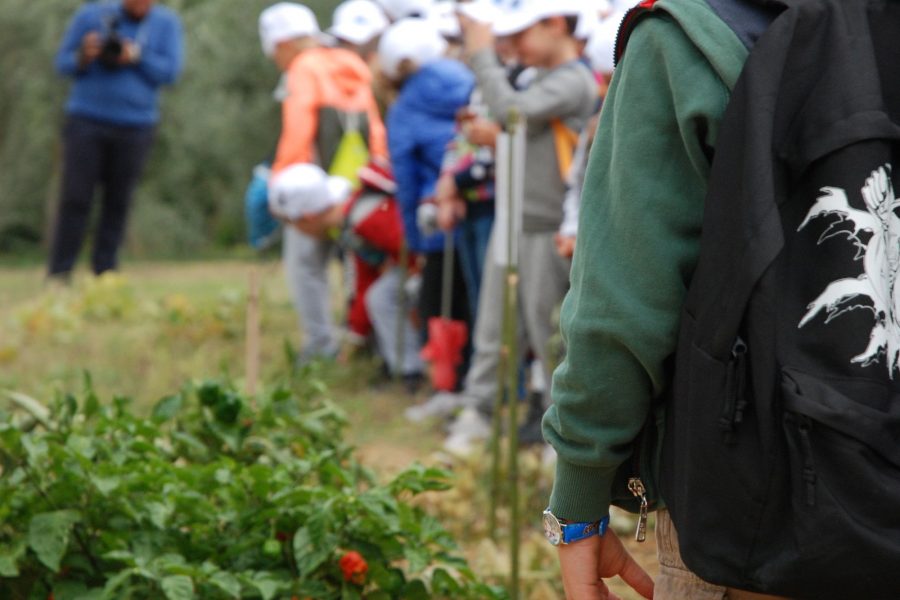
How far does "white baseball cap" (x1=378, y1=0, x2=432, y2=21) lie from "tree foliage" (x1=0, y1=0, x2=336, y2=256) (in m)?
8.33

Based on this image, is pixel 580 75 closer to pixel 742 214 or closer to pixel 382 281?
pixel 382 281

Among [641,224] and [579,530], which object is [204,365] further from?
[641,224]

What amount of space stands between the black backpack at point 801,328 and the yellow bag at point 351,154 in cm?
560

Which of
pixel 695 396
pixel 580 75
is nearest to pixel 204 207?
pixel 580 75

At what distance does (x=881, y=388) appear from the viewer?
1431 mm

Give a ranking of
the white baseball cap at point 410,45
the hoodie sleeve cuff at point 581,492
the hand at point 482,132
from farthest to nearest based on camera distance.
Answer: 1. the white baseball cap at point 410,45
2. the hand at point 482,132
3. the hoodie sleeve cuff at point 581,492

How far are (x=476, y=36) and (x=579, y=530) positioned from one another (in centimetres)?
391

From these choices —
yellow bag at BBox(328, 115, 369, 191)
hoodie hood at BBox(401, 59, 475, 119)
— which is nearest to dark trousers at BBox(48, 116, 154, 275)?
yellow bag at BBox(328, 115, 369, 191)

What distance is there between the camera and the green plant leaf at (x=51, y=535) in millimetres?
2445

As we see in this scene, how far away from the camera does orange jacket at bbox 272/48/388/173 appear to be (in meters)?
7.04

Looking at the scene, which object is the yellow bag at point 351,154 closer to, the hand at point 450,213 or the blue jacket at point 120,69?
the hand at point 450,213

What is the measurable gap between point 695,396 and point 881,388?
188 millimetres

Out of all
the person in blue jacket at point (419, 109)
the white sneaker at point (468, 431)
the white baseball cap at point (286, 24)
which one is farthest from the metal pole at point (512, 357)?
the white baseball cap at point (286, 24)


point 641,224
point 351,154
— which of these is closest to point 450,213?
point 351,154
